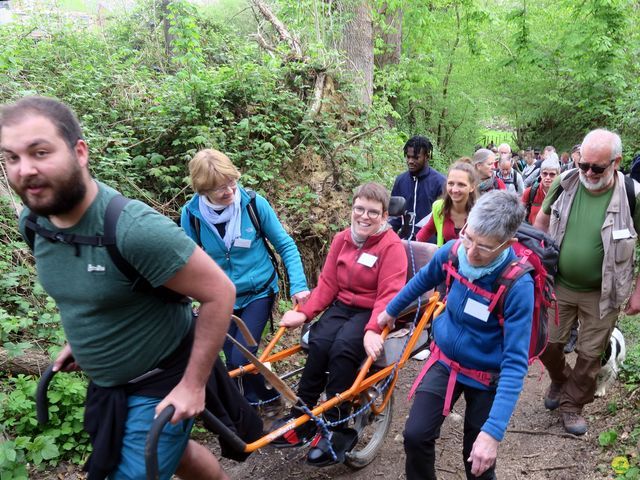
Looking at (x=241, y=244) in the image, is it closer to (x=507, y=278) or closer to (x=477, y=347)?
(x=477, y=347)

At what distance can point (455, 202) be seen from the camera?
4.67 metres

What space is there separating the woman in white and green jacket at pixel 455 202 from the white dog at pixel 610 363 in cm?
169

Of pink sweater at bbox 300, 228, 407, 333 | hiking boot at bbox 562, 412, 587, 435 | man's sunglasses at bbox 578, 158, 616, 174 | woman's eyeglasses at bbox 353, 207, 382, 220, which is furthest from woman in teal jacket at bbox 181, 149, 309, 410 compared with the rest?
hiking boot at bbox 562, 412, 587, 435

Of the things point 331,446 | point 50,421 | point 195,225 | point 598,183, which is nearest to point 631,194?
point 598,183

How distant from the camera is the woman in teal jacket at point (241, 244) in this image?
3.50 meters

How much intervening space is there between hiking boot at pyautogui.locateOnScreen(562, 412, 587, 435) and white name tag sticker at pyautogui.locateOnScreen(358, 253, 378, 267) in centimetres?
227

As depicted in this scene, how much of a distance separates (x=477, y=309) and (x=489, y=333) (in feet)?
0.51

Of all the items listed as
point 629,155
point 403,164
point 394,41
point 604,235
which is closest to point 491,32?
point 394,41

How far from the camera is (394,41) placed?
560 inches

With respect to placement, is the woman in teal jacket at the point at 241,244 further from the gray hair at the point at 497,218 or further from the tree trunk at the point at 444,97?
the tree trunk at the point at 444,97

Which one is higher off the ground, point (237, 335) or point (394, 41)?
point (394, 41)

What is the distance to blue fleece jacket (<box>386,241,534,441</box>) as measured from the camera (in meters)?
2.37

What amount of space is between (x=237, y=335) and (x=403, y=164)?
22.1 ft

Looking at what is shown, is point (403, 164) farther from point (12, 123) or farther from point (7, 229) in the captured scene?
point (12, 123)
